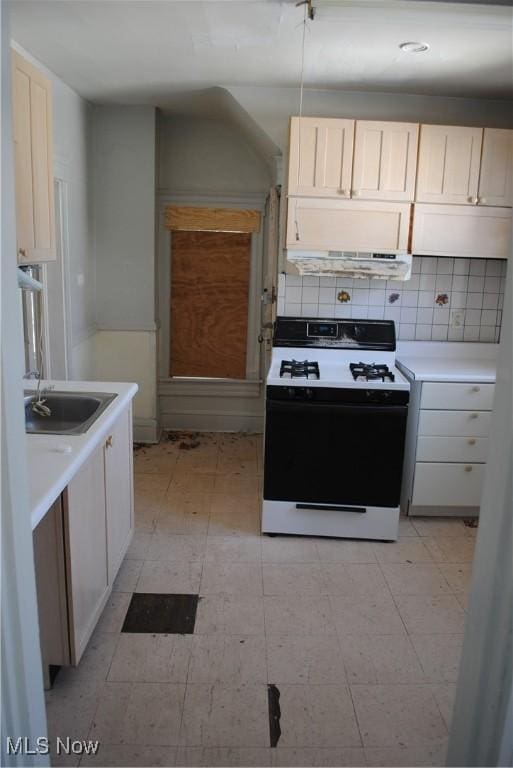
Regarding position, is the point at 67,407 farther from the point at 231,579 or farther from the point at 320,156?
the point at 320,156

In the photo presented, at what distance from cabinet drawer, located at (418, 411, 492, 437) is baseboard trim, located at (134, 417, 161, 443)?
2.12 meters

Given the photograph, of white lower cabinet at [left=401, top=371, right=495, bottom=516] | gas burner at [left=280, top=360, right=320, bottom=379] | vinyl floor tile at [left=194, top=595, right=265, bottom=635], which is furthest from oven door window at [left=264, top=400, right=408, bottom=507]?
vinyl floor tile at [left=194, top=595, right=265, bottom=635]

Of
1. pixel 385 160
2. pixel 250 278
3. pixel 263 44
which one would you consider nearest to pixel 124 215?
pixel 250 278

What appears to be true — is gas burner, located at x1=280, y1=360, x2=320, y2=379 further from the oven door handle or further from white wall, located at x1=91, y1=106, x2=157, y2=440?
white wall, located at x1=91, y1=106, x2=157, y2=440

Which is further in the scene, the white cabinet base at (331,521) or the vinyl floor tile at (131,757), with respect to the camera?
the white cabinet base at (331,521)

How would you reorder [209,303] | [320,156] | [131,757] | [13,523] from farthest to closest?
[209,303], [320,156], [131,757], [13,523]

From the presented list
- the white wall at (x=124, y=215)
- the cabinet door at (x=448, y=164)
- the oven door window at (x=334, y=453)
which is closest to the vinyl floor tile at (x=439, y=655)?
the oven door window at (x=334, y=453)

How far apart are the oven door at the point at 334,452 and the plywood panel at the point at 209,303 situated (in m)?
1.78

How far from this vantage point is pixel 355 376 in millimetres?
3195

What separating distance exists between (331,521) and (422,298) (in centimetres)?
160

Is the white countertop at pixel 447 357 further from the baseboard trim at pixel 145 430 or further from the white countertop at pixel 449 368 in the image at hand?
the baseboard trim at pixel 145 430

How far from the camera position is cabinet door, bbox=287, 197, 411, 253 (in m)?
3.26

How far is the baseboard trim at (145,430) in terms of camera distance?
4.61 metres

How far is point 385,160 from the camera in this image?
10.6ft
